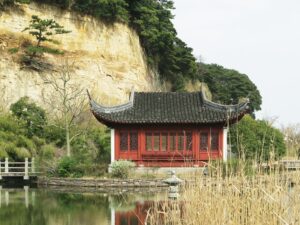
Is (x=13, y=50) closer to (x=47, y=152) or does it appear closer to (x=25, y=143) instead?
(x=25, y=143)

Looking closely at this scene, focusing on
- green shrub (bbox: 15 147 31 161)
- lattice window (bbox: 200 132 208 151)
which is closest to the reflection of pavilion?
lattice window (bbox: 200 132 208 151)

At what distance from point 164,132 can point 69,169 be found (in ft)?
12.4

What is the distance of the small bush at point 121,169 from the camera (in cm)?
1734

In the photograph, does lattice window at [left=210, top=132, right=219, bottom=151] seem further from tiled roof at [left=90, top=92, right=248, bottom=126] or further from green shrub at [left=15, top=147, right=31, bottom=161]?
green shrub at [left=15, top=147, right=31, bottom=161]

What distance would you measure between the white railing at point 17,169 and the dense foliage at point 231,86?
80.7 feet

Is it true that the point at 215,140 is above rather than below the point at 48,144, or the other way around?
above

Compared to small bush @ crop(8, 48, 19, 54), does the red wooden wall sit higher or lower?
lower

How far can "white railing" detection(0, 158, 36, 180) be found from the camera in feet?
60.8

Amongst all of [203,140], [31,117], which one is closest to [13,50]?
[31,117]

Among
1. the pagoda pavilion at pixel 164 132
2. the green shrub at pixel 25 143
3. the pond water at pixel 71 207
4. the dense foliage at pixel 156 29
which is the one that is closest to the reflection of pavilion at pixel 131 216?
the pond water at pixel 71 207

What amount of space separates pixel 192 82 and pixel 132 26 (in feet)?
25.1

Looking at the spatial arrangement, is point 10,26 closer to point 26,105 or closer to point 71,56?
point 71,56

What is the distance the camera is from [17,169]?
19219mm

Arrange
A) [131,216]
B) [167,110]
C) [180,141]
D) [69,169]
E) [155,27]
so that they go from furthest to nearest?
[155,27] → [167,110] → [180,141] → [69,169] → [131,216]
